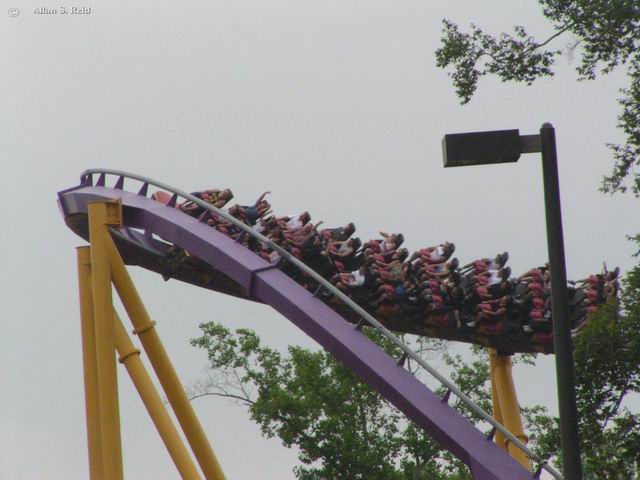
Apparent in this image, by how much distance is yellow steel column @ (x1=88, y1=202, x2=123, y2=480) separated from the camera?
10.5 m

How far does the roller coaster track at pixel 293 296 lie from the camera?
8.95 m

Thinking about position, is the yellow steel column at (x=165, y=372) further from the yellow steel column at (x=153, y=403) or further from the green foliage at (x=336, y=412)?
the green foliage at (x=336, y=412)

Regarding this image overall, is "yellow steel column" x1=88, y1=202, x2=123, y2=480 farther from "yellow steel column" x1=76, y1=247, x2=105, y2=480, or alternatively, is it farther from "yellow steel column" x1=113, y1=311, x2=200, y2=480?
"yellow steel column" x1=76, y1=247, x2=105, y2=480

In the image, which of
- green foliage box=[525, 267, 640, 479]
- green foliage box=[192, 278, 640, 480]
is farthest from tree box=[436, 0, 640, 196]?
green foliage box=[192, 278, 640, 480]

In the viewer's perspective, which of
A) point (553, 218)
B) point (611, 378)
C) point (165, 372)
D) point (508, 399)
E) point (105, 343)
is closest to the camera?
point (553, 218)

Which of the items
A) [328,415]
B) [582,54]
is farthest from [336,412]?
[582,54]

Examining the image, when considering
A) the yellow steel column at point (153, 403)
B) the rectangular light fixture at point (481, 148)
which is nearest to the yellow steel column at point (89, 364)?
the yellow steel column at point (153, 403)

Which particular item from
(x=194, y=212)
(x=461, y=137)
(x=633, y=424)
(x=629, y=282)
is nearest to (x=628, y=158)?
(x=629, y=282)

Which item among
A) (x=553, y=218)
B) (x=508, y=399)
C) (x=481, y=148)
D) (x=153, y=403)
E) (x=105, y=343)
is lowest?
(x=553, y=218)

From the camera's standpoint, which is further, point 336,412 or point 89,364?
point 336,412

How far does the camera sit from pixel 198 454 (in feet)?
36.9

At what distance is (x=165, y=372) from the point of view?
440 inches

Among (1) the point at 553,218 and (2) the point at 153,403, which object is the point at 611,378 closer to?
(1) the point at 553,218

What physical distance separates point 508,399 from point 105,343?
398cm
